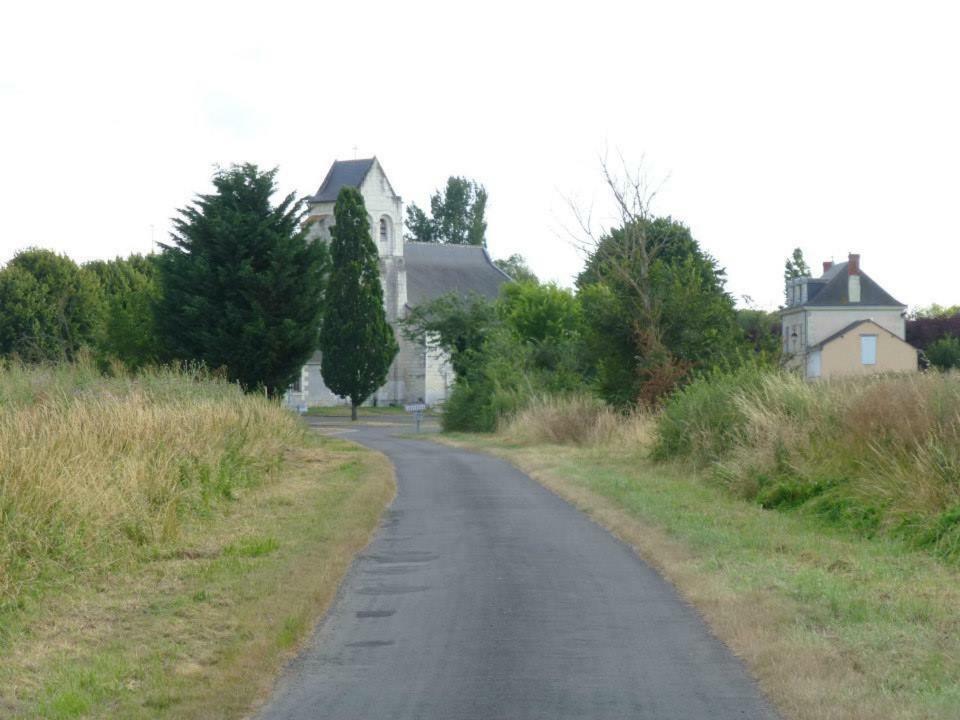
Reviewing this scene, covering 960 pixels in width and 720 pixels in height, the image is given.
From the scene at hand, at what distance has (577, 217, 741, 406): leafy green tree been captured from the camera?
32031 mm

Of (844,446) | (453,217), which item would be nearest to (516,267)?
(453,217)

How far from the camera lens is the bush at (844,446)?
14219 mm

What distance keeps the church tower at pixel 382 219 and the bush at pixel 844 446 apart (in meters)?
52.0

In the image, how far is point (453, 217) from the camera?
114 metres

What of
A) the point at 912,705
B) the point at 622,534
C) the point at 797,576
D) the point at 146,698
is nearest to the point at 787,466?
the point at 622,534

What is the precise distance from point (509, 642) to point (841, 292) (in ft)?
202

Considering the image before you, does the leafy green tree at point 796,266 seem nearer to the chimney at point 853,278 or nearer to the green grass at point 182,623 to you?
the chimney at point 853,278

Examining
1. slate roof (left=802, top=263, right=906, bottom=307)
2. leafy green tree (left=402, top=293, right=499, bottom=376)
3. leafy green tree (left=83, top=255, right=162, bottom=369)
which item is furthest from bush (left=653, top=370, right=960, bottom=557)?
slate roof (left=802, top=263, right=906, bottom=307)

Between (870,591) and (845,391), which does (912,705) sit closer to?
(870,591)

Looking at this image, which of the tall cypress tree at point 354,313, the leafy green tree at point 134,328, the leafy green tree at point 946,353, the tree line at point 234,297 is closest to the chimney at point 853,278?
the leafy green tree at point 946,353

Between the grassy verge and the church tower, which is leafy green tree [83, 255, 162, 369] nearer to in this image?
the grassy verge

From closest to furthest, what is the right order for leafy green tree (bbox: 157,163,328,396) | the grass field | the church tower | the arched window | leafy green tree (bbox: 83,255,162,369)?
1. the grass field
2. leafy green tree (bbox: 157,163,328,396)
3. leafy green tree (bbox: 83,255,162,369)
4. the church tower
5. the arched window

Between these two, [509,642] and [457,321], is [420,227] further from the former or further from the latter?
[509,642]

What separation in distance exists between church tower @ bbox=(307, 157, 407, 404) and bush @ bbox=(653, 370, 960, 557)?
171ft
